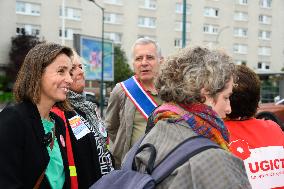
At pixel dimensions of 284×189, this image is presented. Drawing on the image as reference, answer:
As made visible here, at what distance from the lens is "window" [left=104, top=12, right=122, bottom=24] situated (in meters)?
52.0

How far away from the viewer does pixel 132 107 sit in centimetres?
419

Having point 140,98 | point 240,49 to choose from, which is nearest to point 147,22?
A: point 240,49

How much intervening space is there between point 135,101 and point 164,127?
2205 millimetres

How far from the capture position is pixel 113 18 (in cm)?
5231

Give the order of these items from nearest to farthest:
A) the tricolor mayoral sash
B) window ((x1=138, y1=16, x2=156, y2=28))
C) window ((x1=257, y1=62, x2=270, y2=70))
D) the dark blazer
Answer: the dark blazer
the tricolor mayoral sash
window ((x1=138, y1=16, x2=156, y2=28))
window ((x1=257, y1=62, x2=270, y2=70))

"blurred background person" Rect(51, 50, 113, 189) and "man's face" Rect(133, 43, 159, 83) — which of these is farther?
"man's face" Rect(133, 43, 159, 83)

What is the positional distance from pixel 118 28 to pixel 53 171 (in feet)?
165

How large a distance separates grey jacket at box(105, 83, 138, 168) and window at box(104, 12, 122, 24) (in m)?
48.2

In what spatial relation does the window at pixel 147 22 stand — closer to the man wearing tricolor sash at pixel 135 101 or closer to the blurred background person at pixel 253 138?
the man wearing tricolor sash at pixel 135 101

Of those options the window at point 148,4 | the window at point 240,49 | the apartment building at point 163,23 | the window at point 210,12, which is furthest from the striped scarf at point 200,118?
the window at point 240,49

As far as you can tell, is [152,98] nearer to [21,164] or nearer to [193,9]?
[21,164]

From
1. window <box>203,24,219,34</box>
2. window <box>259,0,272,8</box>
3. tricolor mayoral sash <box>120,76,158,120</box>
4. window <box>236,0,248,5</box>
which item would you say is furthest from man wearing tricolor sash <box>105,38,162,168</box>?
window <box>259,0,272,8</box>

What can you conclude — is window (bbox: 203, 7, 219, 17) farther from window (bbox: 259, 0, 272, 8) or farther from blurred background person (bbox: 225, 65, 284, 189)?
blurred background person (bbox: 225, 65, 284, 189)

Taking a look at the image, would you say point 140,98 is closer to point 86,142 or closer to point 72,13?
point 86,142
